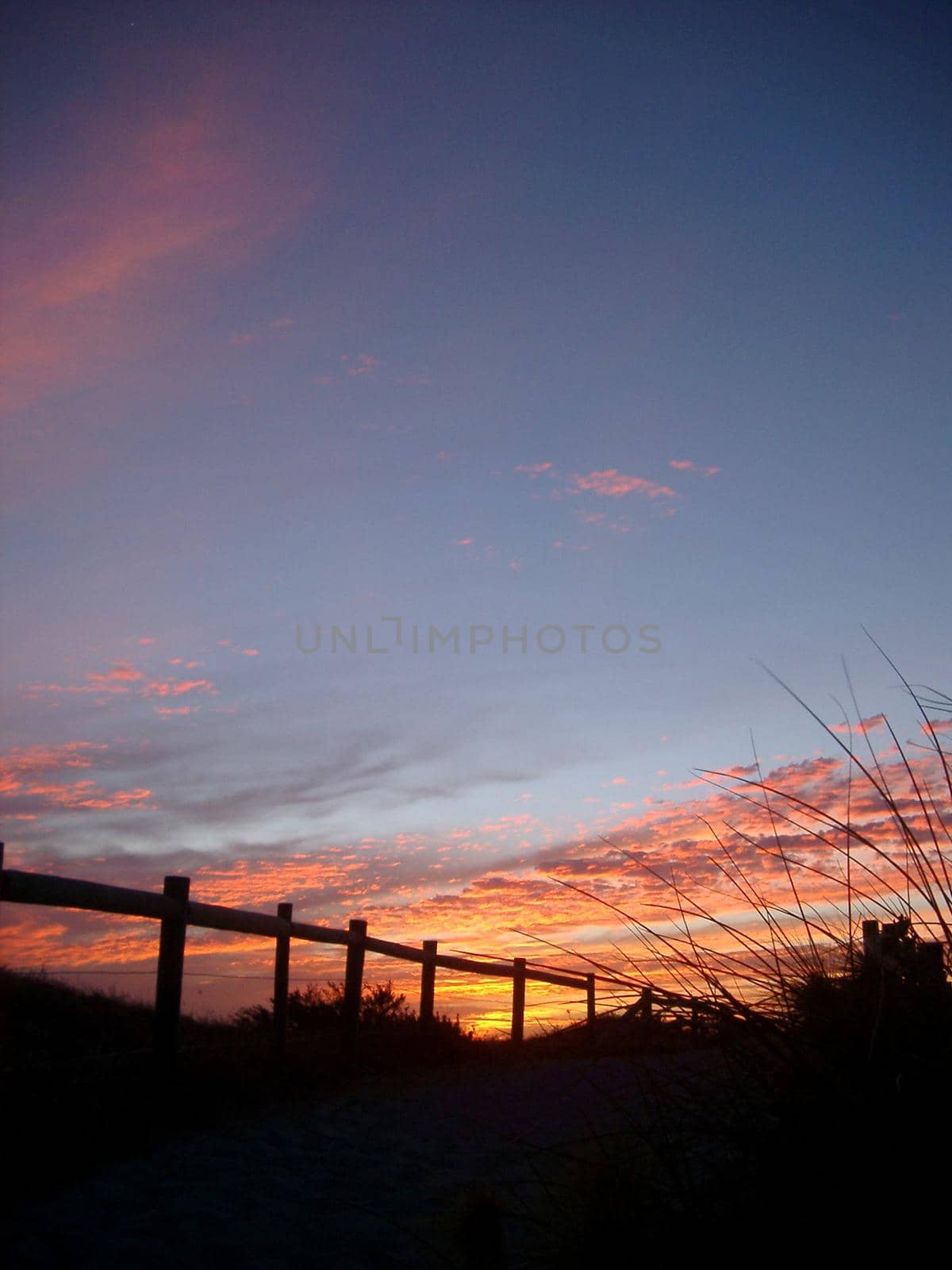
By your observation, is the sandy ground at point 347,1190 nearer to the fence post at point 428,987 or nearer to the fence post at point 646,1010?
the fence post at point 646,1010

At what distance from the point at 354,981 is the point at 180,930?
3176 mm

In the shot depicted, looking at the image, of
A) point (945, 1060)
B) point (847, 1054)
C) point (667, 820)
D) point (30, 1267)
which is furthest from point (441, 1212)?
point (945, 1060)

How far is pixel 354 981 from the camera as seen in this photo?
8.81 meters

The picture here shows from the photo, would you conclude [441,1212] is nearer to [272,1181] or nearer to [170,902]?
[272,1181]

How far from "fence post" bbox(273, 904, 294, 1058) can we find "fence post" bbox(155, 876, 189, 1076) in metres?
1.63

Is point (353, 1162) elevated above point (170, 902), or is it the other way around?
point (170, 902)

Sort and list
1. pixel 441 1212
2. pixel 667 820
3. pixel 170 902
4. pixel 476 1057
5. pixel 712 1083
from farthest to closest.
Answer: pixel 476 1057 < pixel 170 902 < pixel 441 1212 < pixel 667 820 < pixel 712 1083

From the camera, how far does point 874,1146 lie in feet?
6.42

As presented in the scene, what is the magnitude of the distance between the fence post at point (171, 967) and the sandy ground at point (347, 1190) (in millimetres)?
823

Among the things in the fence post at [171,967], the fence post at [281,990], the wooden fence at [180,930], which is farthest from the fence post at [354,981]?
the fence post at [171,967]

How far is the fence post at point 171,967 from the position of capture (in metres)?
5.86

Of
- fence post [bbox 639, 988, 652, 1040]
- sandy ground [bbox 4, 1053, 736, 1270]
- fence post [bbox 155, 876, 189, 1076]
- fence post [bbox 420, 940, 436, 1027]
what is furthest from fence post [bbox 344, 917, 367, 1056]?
fence post [bbox 639, 988, 652, 1040]

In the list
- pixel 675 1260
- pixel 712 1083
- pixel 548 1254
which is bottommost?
pixel 548 1254

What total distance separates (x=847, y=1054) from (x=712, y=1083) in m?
0.61
